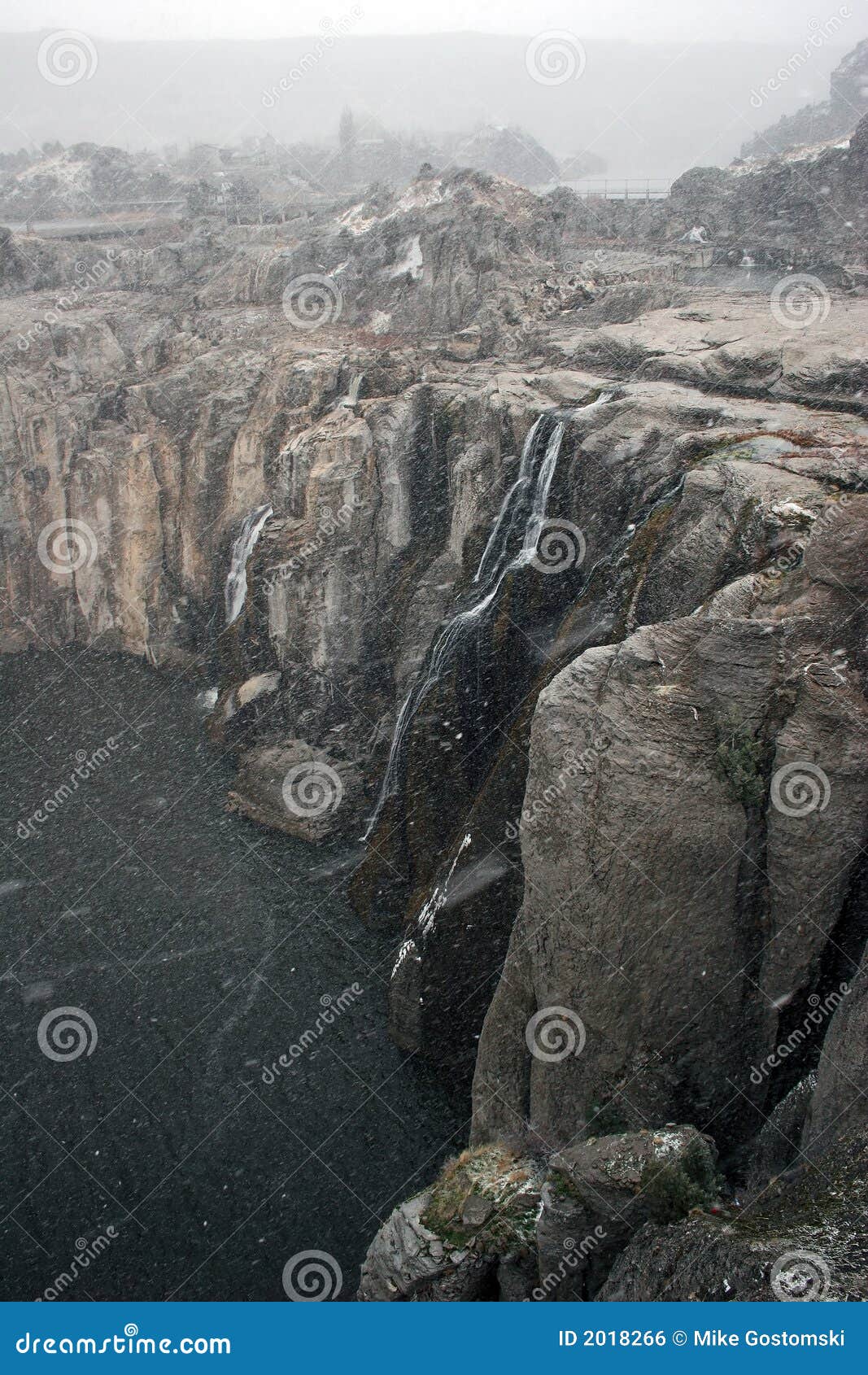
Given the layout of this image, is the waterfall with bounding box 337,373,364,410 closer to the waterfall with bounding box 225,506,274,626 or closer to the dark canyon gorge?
the dark canyon gorge

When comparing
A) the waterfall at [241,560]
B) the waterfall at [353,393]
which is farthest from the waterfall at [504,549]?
the waterfall at [241,560]

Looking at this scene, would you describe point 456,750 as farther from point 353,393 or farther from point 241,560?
point 353,393

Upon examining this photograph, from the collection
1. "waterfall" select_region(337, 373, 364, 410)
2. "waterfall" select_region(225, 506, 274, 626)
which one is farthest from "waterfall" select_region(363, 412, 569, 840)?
"waterfall" select_region(225, 506, 274, 626)

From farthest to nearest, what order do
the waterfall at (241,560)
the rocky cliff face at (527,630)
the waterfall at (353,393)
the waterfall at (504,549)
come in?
the waterfall at (241,560)
the waterfall at (353,393)
the waterfall at (504,549)
the rocky cliff face at (527,630)

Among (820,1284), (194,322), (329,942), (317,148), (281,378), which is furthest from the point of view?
(317,148)

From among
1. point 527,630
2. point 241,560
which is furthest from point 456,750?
point 241,560

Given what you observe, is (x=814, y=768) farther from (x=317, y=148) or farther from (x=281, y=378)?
(x=317, y=148)

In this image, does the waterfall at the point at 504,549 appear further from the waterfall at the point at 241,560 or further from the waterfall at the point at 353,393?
the waterfall at the point at 241,560

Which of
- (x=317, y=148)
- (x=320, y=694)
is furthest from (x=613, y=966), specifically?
(x=317, y=148)
